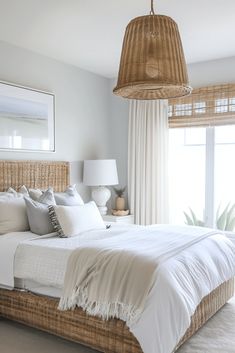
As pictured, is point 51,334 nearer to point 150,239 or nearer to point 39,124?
point 150,239

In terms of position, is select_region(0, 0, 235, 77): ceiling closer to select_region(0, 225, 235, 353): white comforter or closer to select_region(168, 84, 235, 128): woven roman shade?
select_region(168, 84, 235, 128): woven roman shade

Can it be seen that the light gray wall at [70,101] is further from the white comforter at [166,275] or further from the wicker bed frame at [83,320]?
the wicker bed frame at [83,320]

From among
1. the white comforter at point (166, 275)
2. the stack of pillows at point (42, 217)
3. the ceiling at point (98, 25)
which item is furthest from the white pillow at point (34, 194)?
the ceiling at point (98, 25)

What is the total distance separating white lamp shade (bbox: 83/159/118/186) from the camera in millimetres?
4715

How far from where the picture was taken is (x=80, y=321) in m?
2.60

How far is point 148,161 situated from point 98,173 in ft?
2.44

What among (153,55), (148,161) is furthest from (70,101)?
(153,55)

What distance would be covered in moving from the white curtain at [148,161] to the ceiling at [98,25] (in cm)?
86

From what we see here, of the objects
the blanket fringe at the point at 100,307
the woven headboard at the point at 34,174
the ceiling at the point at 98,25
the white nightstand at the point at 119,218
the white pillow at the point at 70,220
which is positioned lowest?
the blanket fringe at the point at 100,307

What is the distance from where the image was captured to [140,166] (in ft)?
16.7

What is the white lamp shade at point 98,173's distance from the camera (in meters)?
4.71

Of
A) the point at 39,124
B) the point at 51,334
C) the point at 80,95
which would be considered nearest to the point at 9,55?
the point at 39,124

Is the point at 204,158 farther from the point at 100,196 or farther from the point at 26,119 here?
the point at 26,119

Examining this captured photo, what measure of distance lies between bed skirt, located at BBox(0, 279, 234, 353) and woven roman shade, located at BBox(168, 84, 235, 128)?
210cm
